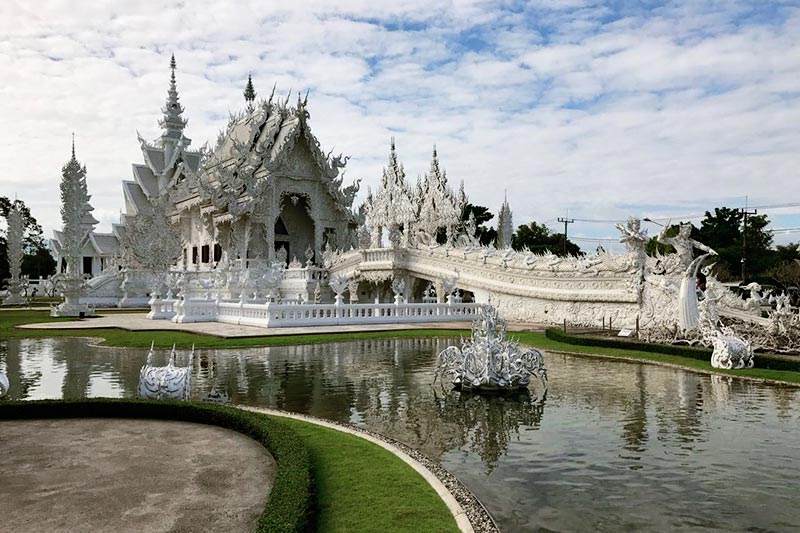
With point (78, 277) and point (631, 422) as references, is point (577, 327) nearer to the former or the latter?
point (631, 422)

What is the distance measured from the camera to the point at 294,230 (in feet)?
125

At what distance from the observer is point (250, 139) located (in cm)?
3553

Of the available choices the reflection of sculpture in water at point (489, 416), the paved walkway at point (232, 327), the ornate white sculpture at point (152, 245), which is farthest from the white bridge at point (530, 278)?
the ornate white sculpture at point (152, 245)

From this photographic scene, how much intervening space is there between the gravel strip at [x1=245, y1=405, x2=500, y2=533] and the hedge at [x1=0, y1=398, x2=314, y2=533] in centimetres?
107

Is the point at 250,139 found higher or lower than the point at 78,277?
higher

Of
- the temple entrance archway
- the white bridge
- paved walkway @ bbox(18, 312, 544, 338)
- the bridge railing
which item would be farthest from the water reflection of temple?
the temple entrance archway

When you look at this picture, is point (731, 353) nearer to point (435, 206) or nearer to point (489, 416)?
point (489, 416)

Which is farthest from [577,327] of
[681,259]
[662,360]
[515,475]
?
[515,475]

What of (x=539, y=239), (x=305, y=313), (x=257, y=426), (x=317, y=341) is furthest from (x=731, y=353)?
(x=539, y=239)

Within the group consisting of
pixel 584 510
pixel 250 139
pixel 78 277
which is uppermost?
pixel 250 139

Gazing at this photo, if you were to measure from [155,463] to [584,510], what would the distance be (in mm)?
3792

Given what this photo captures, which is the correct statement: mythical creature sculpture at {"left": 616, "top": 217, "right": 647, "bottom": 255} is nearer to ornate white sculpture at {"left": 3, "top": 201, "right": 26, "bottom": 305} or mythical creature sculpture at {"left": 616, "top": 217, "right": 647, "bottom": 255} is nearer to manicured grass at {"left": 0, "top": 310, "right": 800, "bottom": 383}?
manicured grass at {"left": 0, "top": 310, "right": 800, "bottom": 383}

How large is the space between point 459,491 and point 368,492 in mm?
730

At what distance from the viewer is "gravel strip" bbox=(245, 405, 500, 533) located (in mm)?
4652
